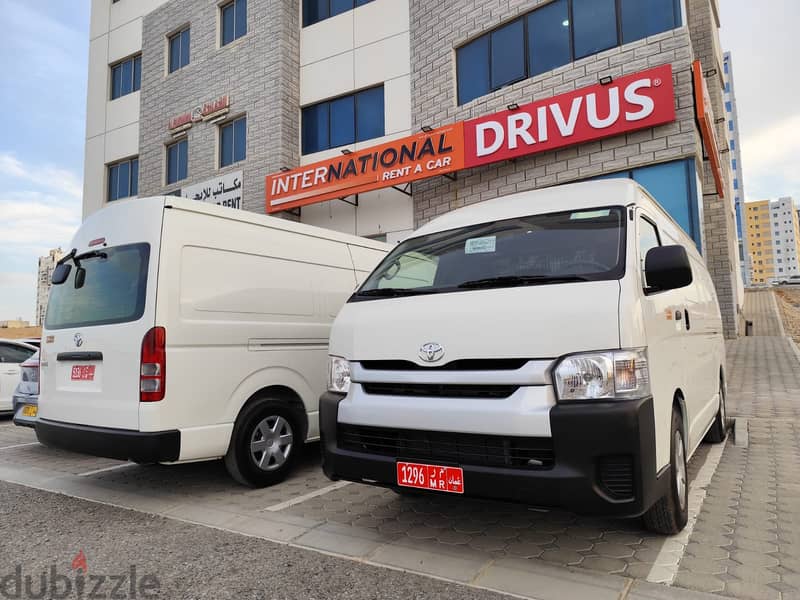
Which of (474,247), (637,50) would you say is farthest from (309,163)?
(474,247)

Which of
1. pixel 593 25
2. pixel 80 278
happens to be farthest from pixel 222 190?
pixel 80 278

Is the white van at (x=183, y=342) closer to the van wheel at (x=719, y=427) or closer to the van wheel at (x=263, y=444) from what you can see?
the van wheel at (x=263, y=444)

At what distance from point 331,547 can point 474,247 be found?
2042 mm

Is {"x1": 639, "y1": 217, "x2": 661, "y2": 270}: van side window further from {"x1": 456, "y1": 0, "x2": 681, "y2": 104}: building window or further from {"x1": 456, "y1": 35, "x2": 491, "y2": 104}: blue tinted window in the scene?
{"x1": 456, "y1": 35, "x2": 491, "y2": 104}: blue tinted window

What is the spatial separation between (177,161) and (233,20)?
497 cm

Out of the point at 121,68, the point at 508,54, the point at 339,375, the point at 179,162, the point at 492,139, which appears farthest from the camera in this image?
the point at 121,68

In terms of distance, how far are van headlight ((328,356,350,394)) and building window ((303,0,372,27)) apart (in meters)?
14.5

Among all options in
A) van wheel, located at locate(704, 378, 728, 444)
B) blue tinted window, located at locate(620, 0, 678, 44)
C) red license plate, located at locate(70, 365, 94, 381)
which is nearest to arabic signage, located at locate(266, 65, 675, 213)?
blue tinted window, located at locate(620, 0, 678, 44)

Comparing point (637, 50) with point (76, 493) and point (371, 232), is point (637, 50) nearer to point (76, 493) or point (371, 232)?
point (371, 232)

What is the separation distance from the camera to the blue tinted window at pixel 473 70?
1275 centimetres

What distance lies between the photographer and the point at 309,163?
15930mm

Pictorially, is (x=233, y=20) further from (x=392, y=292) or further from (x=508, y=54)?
(x=392, y=292)

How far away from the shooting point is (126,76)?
21203mm

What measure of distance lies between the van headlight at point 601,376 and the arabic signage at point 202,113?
1693 cm
